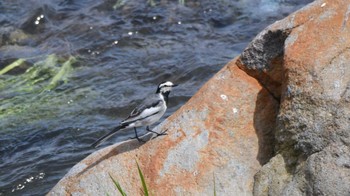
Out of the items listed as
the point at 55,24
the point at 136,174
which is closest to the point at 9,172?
the point at 136,174

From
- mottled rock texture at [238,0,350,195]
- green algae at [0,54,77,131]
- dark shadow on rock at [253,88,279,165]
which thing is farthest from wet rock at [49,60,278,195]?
green algae at [0,54,77,131]

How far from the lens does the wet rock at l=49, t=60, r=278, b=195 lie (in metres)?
5.99

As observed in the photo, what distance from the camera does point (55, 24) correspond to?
13711 mm

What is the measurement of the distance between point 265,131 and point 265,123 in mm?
88

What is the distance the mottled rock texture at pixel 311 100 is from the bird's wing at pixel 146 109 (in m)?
1.31

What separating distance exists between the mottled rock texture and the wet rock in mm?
229

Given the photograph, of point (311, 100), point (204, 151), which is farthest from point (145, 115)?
→ point (311, 100)

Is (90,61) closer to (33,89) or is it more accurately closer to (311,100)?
(33,89)

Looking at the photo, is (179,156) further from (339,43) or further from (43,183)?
(43,183)

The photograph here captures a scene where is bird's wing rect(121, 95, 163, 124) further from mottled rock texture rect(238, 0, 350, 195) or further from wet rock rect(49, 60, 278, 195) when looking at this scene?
mottled rock texture rect(238, 0, 350, 195)

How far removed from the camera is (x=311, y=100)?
18.3ft

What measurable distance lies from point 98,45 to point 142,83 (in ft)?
6.20

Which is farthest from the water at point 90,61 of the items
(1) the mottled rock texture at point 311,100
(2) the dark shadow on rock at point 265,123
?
(1) the mottled rock texture at point 311,100

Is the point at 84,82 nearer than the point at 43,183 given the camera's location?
No
